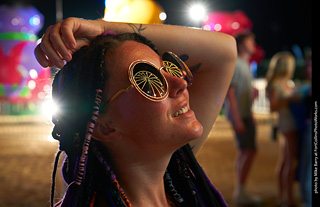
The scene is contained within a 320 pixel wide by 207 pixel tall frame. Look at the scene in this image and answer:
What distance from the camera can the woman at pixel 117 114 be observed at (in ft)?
4.08

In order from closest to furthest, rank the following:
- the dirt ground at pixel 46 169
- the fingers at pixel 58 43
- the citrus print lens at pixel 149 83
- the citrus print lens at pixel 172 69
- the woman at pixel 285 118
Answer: the fingers at pixel 58 43, the citrus print lens at pixel 149 83, the citrus print lens at pixel 172 69, the woman at pixel 285 118, the dirt ground at pixel 46 169

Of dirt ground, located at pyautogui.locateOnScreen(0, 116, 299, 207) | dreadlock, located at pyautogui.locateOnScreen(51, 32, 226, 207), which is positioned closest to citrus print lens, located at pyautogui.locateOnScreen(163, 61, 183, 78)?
dreadlock, located at pyautogui.locateOnScreen(51, 32, 226, 207)

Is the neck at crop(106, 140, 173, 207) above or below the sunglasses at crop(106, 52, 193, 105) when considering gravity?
below

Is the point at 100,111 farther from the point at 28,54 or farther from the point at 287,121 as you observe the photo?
the point at 28,54

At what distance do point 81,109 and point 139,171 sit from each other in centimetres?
30

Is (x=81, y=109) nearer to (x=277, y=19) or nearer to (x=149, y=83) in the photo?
(x=149, y=83)

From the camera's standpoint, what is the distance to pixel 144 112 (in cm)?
126

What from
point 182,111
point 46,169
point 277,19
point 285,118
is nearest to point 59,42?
point 182,111

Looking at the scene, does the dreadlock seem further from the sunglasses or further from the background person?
the background person

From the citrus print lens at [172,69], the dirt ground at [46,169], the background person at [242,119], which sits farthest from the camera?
the dirt ground at [46,169]

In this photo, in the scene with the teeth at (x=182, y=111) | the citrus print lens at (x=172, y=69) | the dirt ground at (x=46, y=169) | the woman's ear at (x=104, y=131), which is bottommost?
the dirt ground at (x=46, y=169)

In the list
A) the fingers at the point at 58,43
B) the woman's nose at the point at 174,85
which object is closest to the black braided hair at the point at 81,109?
the fingers at the point at 58,43

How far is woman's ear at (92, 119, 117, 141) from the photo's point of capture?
1297 mm

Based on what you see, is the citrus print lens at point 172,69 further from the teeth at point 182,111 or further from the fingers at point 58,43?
the fingers at point 58,43
